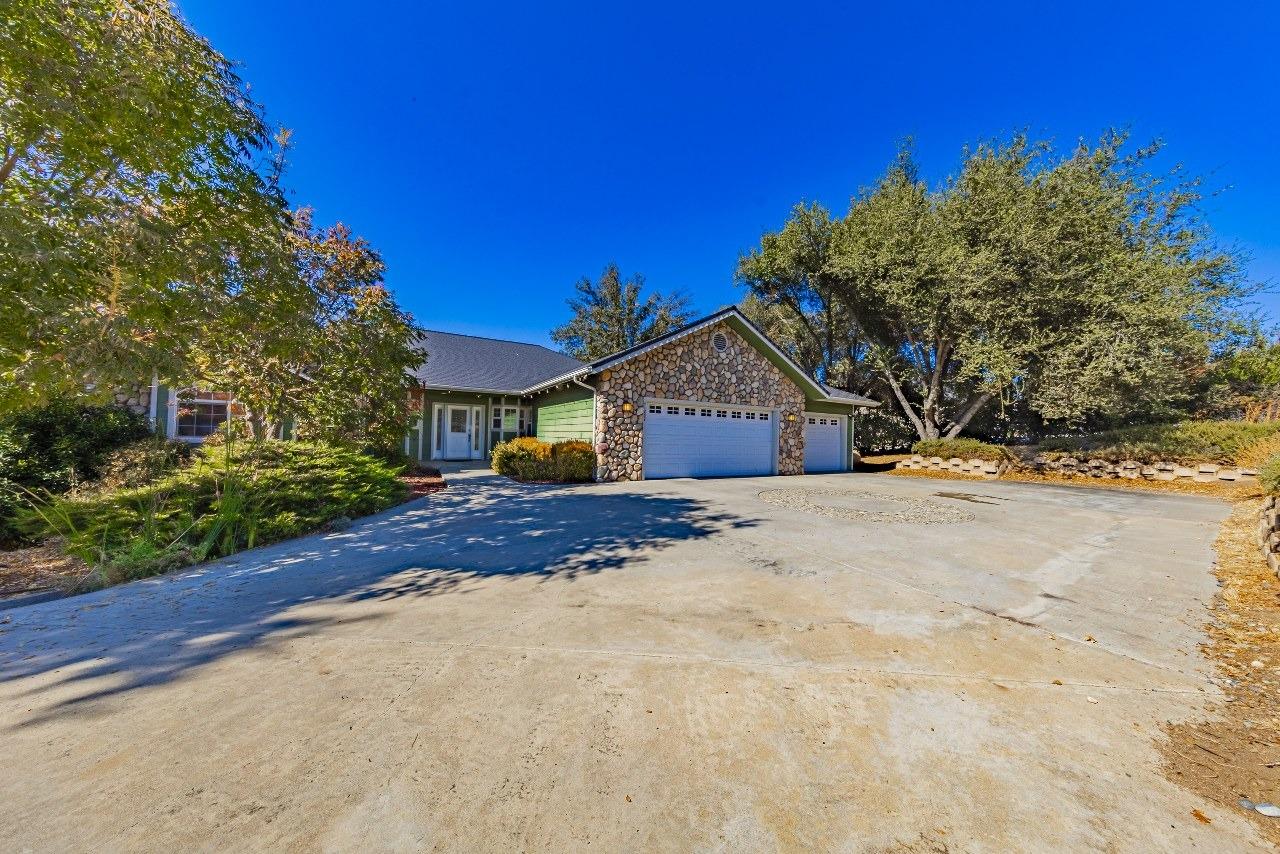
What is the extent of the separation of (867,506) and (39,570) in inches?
420

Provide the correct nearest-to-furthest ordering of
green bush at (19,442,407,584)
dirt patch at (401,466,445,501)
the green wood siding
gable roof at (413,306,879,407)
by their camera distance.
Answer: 1. green bush at (19,442,407,584)
2. dirt patch at (401,466,445,501)
3. the green wood siding
4. gable roof at (413,306,879,407)

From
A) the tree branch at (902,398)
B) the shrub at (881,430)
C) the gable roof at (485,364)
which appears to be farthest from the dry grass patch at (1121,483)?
the gable roof at (485,364)

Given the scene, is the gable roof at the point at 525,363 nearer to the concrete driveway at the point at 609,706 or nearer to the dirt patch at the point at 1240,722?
the concrete driveway at the point at 609,706

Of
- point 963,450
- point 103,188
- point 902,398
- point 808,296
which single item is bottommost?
point 963,450

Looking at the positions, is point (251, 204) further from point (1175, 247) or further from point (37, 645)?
point (1175, 247)

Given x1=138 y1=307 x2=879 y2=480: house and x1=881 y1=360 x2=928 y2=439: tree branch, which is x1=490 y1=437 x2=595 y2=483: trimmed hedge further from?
x1=881 y1=360 x2=928 y2=439: tree branch

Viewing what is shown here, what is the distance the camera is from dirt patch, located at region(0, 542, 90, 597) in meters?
3.98

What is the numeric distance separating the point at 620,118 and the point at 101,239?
12333mm

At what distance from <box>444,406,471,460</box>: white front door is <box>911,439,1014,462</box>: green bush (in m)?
15.6

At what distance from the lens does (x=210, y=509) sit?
5.53 meters

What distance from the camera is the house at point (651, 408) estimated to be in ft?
38.3

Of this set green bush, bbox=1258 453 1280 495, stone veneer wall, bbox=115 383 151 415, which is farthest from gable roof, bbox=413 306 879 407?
green bush, bbox=1258 453 1280 495

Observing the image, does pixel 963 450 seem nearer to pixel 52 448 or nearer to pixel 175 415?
pixel 52 448

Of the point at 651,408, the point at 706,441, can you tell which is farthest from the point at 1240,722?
the point at 706,441
